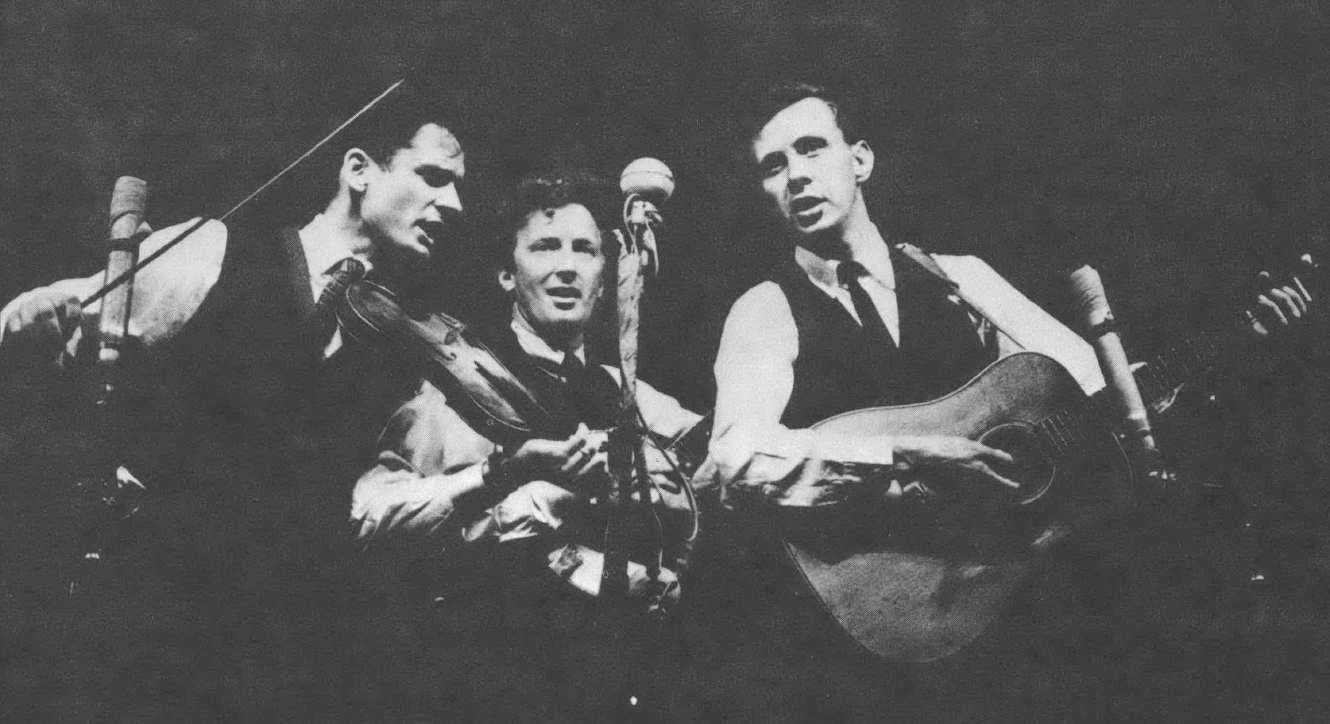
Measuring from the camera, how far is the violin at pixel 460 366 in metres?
3.81

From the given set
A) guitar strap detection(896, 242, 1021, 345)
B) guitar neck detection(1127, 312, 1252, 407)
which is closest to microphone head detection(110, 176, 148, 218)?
guitar strap detection(896, 242, 1021, 345)

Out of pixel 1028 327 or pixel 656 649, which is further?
pixel 1028 327

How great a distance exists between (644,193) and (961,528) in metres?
1.53

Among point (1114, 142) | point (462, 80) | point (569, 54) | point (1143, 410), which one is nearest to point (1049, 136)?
point (1114, 142)

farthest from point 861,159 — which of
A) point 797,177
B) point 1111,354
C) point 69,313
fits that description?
point 69,313

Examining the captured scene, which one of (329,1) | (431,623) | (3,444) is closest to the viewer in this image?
(431,623)

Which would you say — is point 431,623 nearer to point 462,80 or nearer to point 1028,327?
point 462,80

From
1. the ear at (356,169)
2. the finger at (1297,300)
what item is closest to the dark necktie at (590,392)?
the ear at (356,169)

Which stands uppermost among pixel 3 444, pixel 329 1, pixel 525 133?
pixel 329 1

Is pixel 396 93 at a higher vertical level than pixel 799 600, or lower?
higher

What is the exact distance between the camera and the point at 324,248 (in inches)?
157

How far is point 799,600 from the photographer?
3.78 meters

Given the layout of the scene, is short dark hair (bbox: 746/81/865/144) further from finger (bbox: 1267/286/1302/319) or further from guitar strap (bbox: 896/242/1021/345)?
finger (bbox: 1267/286/1302/319)

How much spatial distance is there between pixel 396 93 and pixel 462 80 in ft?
0.76
